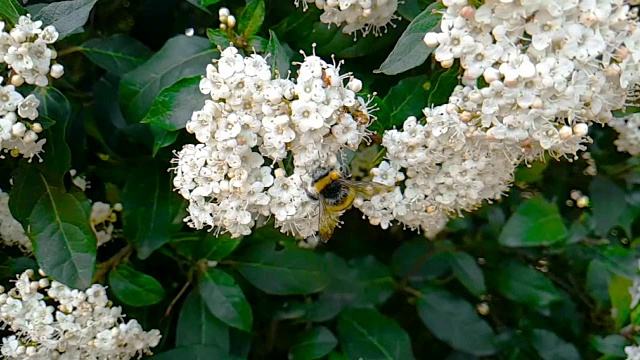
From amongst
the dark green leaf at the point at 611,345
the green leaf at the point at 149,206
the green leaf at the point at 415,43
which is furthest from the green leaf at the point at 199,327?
the dark green leaf at the point at 611,345

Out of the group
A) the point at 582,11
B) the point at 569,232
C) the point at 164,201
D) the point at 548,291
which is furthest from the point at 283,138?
the point at 569,232

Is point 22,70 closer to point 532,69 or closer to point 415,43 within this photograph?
point 415,43

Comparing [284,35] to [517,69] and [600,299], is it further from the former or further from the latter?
[600,299]

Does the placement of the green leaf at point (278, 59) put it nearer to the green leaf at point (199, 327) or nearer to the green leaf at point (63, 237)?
the green leaf at point (63, 237)

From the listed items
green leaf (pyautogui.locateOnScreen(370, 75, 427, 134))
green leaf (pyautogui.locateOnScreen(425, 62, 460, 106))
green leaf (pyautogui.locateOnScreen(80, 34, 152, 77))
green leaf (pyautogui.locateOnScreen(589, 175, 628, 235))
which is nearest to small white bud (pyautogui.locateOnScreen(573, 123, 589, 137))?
green leaf (pyautogui.locateOnScreen(425, 62, 460, 106))

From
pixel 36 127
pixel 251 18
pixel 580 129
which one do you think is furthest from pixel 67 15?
pixel 580 129
